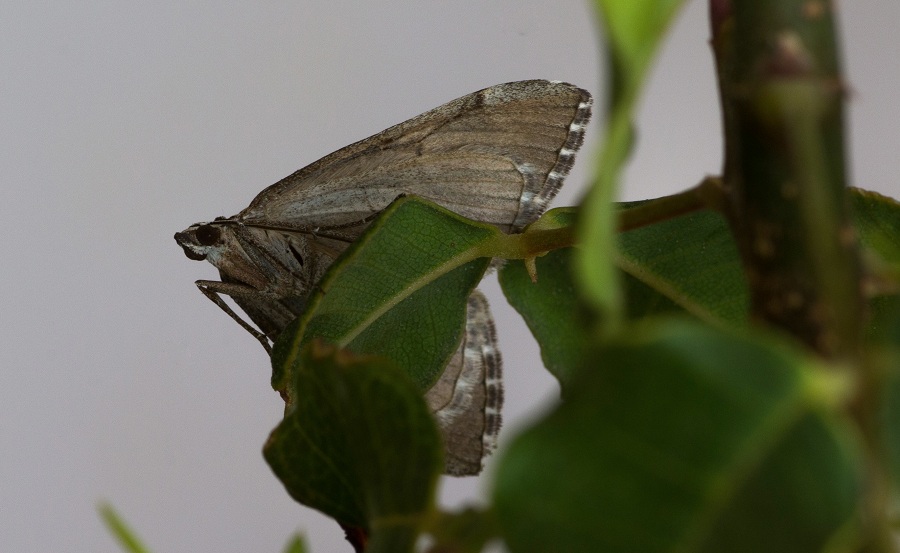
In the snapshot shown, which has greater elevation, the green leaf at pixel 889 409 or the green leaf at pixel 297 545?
the green leaf at pixel 889 409

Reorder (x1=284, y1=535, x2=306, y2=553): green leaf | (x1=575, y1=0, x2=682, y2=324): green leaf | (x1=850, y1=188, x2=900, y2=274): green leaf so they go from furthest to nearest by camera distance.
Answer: (x1=850, y1=188, x2=900, y2=274): green leaf → (x1=284, y1=535, x2=306, y2=553): green leaf → (x1=575, y1=0, x2=682, y2=324): green leaf

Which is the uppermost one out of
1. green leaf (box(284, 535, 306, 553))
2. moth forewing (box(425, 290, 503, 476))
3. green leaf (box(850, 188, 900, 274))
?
green leaf (box(284, 535, 306, 553))

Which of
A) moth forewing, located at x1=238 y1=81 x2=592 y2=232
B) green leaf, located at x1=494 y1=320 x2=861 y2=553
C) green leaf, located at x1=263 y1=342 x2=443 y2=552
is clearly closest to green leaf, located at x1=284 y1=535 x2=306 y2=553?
green leaf, located at x1=263 y1=342 x2=443 y2=552

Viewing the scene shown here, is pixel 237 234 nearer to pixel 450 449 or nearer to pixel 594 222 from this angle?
pixel 450 449

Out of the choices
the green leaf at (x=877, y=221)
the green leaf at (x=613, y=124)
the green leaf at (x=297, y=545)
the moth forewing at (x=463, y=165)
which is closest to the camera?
the green leaf at (x=613, y=124)

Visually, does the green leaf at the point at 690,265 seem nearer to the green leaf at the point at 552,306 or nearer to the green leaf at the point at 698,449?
the green leaf at the point at 552,306

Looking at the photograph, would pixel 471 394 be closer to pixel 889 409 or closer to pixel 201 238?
pixel 201 238

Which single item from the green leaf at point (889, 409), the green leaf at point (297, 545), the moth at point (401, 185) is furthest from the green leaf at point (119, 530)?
the moth at point (401, 185)

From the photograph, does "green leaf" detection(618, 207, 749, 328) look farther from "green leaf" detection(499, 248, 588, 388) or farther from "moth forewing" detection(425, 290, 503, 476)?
"moth forewing" detection(425, 290, 503, 476)
